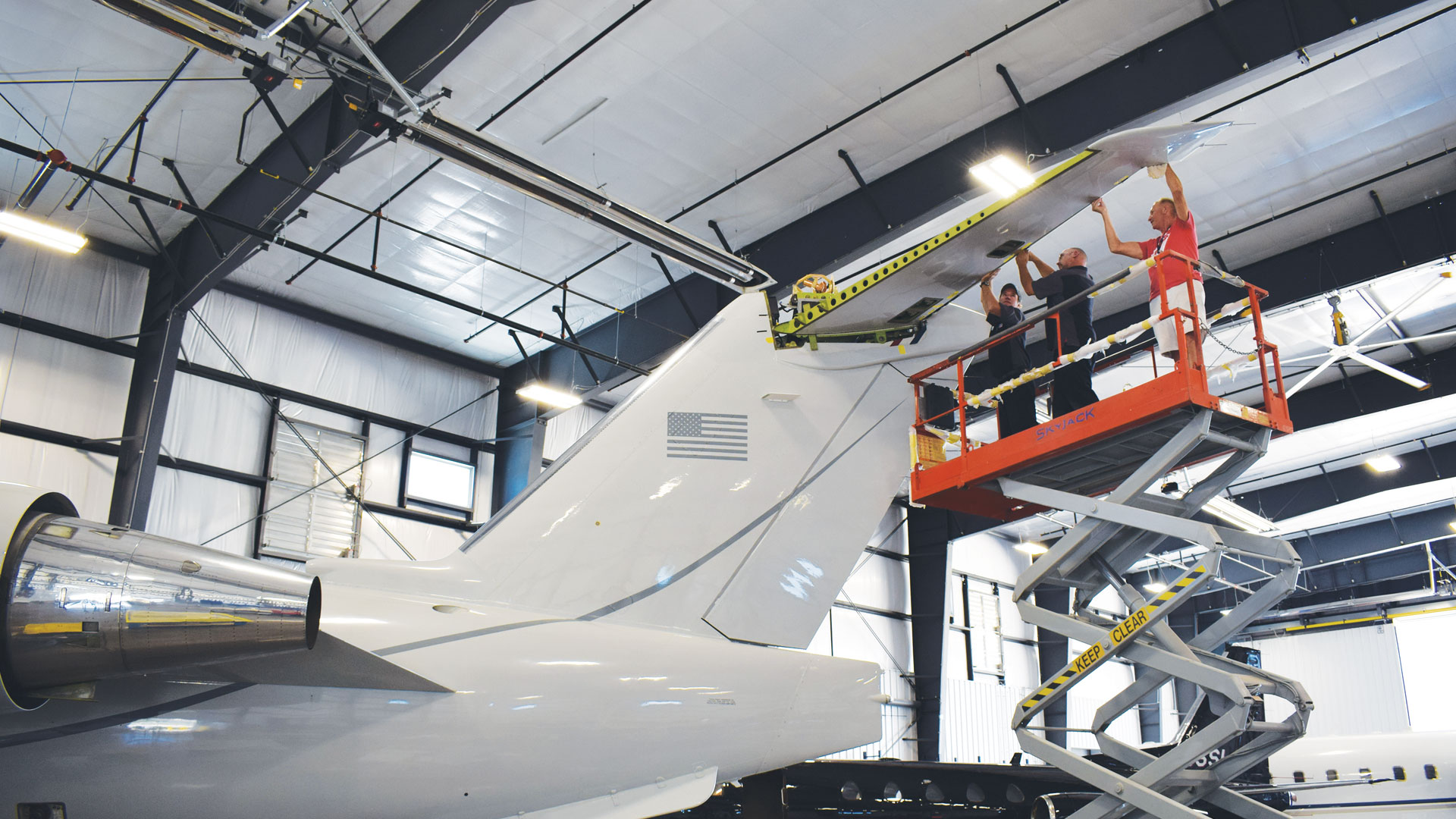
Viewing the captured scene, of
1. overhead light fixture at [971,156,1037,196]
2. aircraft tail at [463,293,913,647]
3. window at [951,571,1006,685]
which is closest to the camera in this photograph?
aircraft tail at [463,293,913,647]

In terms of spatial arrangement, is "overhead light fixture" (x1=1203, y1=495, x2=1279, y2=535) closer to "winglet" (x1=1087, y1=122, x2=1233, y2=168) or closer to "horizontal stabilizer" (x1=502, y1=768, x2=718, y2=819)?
"winglet" (x1=1087, y1=122, x2=1233, y2=168)

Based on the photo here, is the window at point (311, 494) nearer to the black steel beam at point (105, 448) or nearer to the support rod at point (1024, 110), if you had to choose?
the black steel beam at point (105, 448)

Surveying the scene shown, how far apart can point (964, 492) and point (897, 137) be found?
788 centimetres

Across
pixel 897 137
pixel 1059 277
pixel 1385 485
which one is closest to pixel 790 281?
pixel 897 137

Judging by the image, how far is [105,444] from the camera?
56.3 feet

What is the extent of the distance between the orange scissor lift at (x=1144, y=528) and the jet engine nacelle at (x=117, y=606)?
4.09 metres

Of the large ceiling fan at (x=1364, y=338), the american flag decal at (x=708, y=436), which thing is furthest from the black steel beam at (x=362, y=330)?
the large ceiling fan at (x=1364, y=338)

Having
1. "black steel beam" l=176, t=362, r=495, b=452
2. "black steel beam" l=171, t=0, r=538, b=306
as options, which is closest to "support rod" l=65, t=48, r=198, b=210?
"black steel beam" l=171, t=0, r=538, b=306

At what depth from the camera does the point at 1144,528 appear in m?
7.22

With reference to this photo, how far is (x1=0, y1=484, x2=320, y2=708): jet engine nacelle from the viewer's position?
350 cm

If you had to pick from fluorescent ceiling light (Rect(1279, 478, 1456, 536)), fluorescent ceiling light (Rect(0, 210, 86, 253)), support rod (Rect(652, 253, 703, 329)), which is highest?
support rod (Rect(652, 253, 703, 329))

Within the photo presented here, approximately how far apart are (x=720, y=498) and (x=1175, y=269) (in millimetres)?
4358

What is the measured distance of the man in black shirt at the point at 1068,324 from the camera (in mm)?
7918

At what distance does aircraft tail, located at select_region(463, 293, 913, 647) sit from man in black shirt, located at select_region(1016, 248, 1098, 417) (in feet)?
8.42
